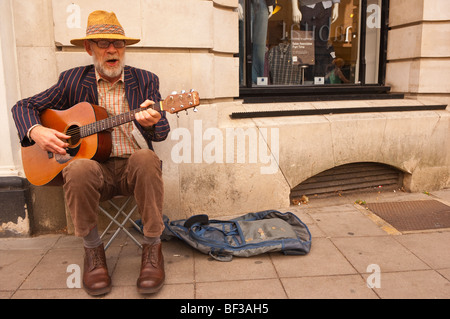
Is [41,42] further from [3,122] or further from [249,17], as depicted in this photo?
[249,17]

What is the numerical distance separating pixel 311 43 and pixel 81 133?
3488 mm

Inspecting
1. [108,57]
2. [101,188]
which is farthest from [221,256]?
[108,57]

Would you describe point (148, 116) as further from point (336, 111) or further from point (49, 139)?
point (336, 111)

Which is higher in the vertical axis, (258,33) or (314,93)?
(258,33)

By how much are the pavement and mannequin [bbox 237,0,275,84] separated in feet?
7.08

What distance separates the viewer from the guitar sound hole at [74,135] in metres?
2.84

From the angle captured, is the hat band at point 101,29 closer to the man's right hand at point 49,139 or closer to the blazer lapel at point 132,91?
the blazer lapel at point 132,91

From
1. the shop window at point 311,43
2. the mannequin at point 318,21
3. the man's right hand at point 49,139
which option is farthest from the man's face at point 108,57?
the mannequin at point 318,21

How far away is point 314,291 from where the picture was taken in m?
2.61

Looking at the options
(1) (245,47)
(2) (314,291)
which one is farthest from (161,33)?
(2) (314,291)

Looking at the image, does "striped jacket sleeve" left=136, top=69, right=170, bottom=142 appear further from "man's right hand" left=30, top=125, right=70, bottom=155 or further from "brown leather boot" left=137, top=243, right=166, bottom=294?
"brown leather boot" left=137, top=243, right=166, bottom=294

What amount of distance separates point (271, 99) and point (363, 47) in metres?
1.69

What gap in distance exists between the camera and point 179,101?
2658 millimetres

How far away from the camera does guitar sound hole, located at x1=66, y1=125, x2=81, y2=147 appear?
284cm
